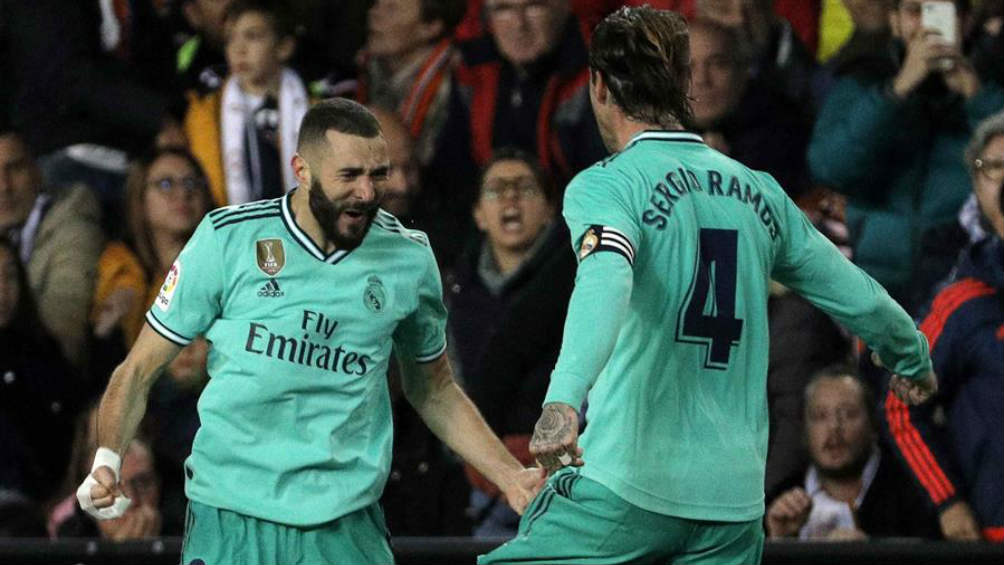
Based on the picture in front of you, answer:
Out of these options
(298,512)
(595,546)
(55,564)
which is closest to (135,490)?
(55,564)

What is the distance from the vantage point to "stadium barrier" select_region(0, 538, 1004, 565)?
267 inches

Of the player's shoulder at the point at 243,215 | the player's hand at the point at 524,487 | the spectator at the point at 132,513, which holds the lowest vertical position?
the spectator at the point at 132,513

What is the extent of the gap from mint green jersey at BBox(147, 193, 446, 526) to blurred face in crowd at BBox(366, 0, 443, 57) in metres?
3.73

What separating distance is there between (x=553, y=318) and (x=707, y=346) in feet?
10.6

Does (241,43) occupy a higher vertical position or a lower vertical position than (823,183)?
higher

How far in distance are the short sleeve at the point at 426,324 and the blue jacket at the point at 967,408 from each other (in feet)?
6.99

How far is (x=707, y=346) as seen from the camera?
4.53 m

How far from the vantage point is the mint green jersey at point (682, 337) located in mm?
4480

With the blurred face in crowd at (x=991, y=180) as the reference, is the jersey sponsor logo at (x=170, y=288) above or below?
below

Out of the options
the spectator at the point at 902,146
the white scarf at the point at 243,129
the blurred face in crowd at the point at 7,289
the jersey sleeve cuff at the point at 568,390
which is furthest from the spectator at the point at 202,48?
the jersey sleeve cuff at the point at 568,390

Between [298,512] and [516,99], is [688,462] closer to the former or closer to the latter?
[298,512]

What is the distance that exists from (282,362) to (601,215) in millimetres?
1187

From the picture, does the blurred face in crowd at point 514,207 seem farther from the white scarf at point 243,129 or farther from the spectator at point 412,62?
the white scarf at point 243,129

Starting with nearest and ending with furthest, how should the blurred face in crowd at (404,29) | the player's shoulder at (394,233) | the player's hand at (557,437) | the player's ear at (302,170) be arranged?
the player's hand at (557,437) → the player's ear at (302,170) → the player's shoulder at (394,233) → the blurred face in crowd at (404,29)
